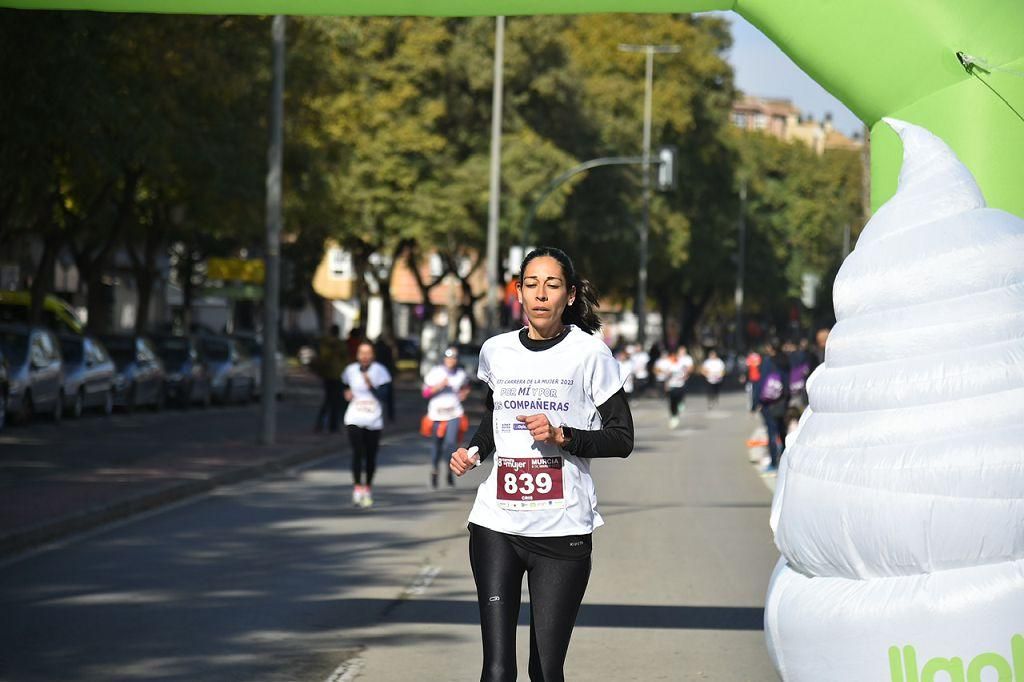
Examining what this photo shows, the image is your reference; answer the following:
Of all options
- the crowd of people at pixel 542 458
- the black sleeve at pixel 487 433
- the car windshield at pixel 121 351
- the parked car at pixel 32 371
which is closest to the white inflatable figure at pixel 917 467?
the crowd of people at pixel 542 458

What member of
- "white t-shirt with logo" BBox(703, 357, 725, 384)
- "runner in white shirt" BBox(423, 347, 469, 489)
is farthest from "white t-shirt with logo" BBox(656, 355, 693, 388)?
"runner in white shirt" BBox(423, 347, 469, 489)

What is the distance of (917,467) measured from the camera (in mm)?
5641

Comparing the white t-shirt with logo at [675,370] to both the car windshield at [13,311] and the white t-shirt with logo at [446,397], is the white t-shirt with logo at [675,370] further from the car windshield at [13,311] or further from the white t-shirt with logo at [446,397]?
the white t-shirt with logo at [446,397]

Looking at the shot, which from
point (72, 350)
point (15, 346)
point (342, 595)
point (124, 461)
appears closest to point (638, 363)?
point (72, 350)

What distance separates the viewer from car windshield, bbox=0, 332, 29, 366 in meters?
28.7

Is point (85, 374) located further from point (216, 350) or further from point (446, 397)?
point (446, 397)

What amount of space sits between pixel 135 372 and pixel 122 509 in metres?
20.1

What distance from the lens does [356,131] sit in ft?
148

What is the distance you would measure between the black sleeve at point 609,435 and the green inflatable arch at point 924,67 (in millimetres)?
1507

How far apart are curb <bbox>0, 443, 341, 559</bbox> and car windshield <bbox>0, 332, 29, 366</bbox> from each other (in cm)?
656

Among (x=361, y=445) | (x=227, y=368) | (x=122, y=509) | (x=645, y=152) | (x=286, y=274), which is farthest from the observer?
(x=645, y=152)

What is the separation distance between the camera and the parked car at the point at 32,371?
28.6 metres

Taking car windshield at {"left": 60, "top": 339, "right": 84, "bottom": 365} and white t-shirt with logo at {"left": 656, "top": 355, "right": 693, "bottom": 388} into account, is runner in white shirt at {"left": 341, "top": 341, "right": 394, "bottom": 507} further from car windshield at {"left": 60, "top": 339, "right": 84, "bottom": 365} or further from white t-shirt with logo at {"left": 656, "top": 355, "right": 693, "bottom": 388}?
white t-shirt with logo at {"left": 656, "top": 355, "right": 693, "bottom": 388}

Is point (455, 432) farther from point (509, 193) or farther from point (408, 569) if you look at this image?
point (509, 193)
